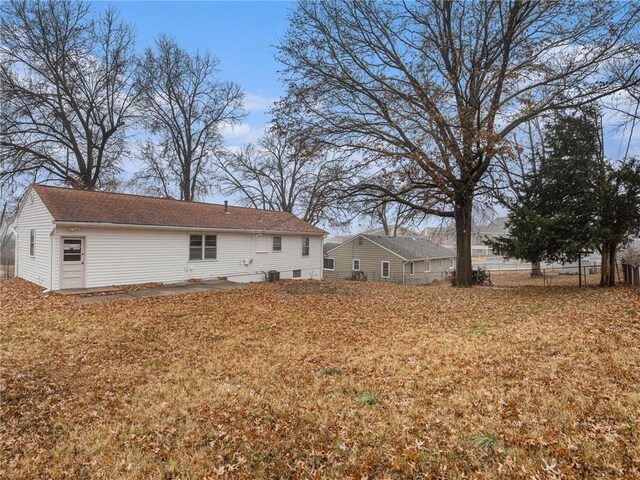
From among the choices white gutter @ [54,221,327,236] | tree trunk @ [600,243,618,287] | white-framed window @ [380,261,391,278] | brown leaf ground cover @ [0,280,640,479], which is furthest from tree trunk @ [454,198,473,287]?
white-framed window @ [380,261,391,278]

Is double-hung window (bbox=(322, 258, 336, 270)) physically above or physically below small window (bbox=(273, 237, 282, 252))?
below

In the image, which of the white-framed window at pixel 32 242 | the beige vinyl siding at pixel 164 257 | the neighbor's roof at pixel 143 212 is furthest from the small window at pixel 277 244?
the white-framed window at pixel 32 242

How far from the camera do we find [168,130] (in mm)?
27984

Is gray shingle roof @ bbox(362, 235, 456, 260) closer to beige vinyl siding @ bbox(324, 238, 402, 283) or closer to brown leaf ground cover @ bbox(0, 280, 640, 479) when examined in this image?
beige vinyl siding @ bbox(324, 238, 402, 283)

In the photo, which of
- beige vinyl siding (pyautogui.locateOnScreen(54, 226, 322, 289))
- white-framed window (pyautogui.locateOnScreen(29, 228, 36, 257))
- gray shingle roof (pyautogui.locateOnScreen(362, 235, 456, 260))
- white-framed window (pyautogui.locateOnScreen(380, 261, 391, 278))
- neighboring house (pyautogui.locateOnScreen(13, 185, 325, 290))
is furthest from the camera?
gray shingle roof (pyautogui.locateOnScreen(362, 235, 456, 260))

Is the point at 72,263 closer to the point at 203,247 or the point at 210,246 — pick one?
the point at 203,247

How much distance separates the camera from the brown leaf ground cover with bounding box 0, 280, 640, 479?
10.8 feet

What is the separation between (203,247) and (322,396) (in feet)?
45.5

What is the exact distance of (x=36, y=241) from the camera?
14.8m

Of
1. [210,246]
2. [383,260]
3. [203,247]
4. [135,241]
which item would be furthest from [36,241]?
[383,260]

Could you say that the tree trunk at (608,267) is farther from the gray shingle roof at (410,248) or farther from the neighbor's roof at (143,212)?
the gray shingle roof at (410,248)

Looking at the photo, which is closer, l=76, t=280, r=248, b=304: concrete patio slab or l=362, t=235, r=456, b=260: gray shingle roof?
l=76, t=280, r=248, b=304: concrete patio slab

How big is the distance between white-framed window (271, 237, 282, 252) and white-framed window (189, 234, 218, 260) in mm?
3849

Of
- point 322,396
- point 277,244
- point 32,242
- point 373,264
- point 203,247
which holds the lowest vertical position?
point 322,396
